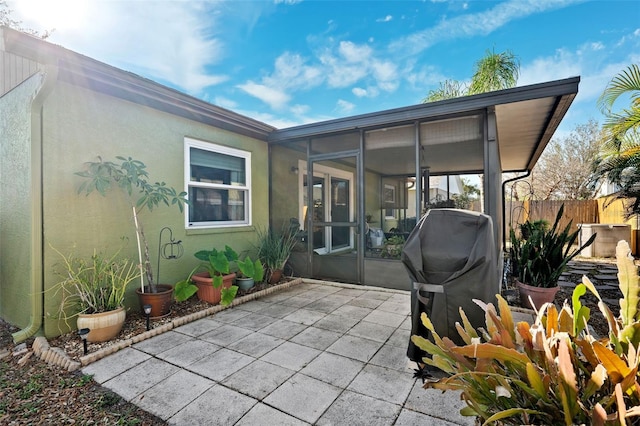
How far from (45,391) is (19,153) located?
253 cm

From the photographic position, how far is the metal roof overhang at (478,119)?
3596 millimetres

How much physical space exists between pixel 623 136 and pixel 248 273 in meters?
6.91

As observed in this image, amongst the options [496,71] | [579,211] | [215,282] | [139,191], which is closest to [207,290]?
[215,282]

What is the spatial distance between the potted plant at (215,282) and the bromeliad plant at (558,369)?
11.1 feet

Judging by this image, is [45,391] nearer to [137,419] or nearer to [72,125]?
[137,419]

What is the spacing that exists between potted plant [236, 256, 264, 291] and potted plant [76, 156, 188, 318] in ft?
3.27

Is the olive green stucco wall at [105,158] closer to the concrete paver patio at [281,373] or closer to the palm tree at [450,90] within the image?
the concrete paver patio at [281,373]

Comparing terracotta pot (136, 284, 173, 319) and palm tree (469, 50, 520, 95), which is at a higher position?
palm tree (469, 50, 520, 95)

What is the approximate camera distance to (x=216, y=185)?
4.95 meters

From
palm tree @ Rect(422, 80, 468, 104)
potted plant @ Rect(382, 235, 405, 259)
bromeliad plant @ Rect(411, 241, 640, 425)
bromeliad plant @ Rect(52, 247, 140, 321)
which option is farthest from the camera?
palm tree @ Rect(422, 80, 468, 104)

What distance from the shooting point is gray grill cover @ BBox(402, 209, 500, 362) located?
2197mm

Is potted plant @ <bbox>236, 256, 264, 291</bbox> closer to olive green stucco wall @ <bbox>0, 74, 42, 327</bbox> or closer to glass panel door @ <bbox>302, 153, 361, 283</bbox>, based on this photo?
glass panel door @ <bbox>302, 153, 361, 283</bbox>

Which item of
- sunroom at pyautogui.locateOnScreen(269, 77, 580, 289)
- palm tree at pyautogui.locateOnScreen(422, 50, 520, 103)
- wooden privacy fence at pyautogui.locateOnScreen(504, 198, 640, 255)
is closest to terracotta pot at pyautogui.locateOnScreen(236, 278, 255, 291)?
sunroom at pyautogui.locateOnScreen(269, 77, 580, 289)

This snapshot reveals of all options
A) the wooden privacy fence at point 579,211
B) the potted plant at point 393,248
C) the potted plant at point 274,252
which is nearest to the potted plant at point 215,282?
the potted plant at point 274,252
